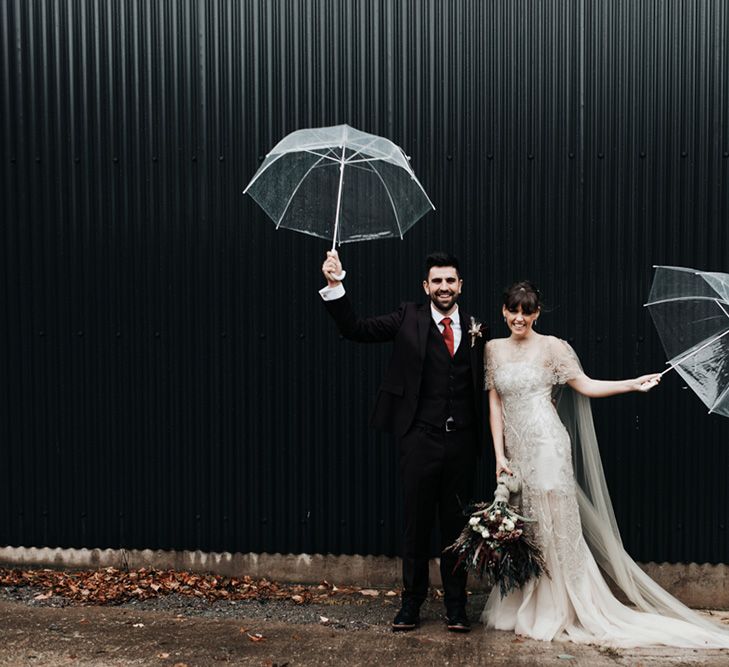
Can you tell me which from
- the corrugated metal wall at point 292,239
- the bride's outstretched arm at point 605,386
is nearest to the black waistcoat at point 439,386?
the bride's outstretched arm at point 605,386

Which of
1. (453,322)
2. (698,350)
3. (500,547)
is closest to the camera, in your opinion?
(698,350)

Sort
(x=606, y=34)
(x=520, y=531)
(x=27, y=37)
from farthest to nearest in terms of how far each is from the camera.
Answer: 1. (x=27, y=37)
2. (x=606, y=34)
3. (x=520, y=531)

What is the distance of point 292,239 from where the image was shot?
19.5 feet

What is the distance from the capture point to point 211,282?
19.7 ft

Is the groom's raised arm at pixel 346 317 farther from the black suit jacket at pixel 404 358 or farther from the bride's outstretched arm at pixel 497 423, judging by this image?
the bride's outstretched arm at pixel 497 423

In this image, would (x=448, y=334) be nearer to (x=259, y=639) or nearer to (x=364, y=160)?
(x=364, y=160)

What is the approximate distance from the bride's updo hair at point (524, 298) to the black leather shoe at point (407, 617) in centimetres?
184

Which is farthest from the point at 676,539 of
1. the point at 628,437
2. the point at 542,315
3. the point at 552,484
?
the point at 542,315

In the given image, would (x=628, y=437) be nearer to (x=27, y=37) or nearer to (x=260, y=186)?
(x=260, y=186)

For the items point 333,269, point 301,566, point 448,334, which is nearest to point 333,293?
point 333,269

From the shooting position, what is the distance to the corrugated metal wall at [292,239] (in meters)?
5.71

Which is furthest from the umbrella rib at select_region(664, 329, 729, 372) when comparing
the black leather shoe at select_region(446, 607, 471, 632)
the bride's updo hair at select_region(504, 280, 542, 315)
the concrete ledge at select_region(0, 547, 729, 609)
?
the black leather shoe at select_region(446, 607, 471, 632)

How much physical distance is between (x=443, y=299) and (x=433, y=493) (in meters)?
1.14

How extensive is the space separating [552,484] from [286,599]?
1.96 m
